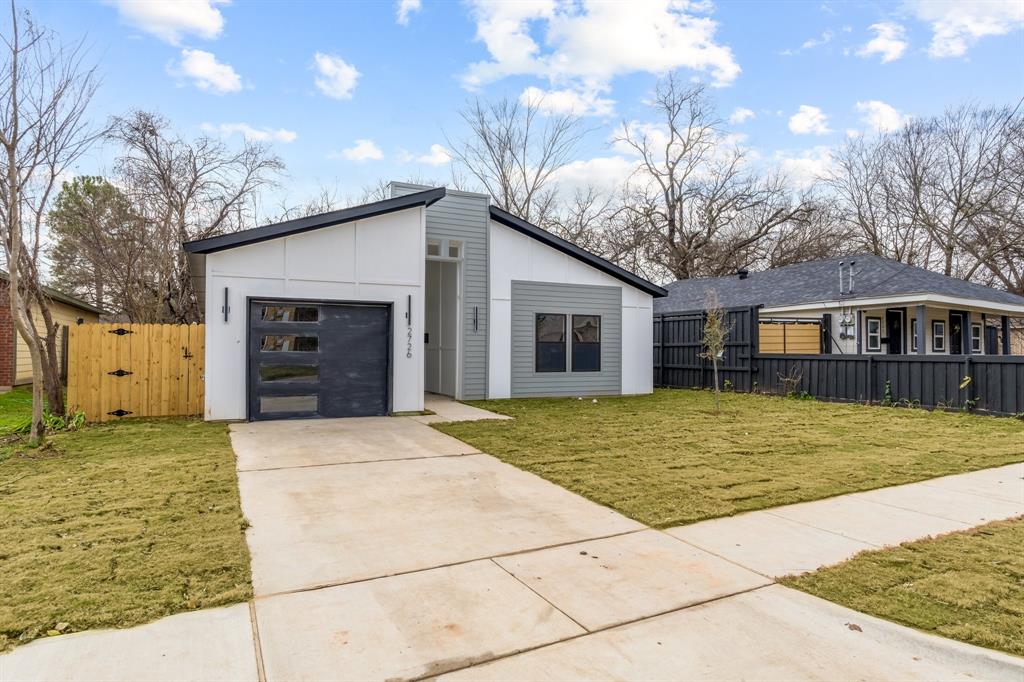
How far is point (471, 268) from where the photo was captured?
12562mm

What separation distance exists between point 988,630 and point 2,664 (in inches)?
173

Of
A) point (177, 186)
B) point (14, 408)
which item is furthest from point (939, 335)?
point (14, 408)

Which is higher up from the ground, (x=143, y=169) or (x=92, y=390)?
(x=143, y=169)

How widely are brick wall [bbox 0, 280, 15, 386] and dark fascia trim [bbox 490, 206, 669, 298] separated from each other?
1223 cm

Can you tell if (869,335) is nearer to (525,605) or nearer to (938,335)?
(938,335)

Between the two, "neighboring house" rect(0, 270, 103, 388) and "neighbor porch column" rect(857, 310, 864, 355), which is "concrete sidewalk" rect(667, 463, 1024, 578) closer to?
"neighbor porch column" rect(857, 310, 864, 355)

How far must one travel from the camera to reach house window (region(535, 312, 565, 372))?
1331cm

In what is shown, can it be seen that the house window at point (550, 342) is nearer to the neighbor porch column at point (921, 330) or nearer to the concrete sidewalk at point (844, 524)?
the concrete sidewalk at point (844, 524)

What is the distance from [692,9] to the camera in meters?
12.6

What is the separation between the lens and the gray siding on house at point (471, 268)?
12359 mm

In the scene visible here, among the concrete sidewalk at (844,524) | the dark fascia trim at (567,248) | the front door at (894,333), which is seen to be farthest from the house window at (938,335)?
the concrete sidewalk at (844,524)

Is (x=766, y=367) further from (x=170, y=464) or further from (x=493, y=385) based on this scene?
(x=170, y=464)

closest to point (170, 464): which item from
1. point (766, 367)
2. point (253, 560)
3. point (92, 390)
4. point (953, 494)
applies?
point (253, 560)

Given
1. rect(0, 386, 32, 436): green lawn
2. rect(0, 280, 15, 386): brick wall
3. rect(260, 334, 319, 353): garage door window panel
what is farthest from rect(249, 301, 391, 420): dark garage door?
rect(0, 280, 15, 386): brick wall
